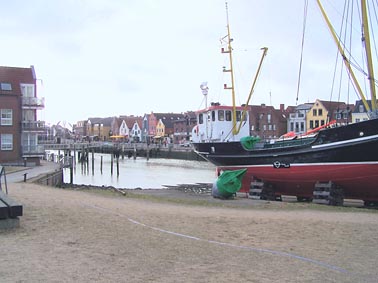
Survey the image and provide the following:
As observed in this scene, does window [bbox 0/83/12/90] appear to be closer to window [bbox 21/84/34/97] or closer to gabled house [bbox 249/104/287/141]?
window [bbox 21/84/34/97]

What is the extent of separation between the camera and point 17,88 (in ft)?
144

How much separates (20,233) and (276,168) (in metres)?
15.3

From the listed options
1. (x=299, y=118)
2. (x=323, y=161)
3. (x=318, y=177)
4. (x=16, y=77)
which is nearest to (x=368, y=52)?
(x=323, y=161)

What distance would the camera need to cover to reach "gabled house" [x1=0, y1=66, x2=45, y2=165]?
42125 mm

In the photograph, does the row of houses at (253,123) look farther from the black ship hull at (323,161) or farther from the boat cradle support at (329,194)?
the boat cradle support at (329,194)

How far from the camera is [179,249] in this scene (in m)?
7.57

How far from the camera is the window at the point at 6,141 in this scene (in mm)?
41831

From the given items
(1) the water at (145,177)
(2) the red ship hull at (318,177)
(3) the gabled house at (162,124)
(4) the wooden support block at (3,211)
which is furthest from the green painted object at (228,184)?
(3) the gabled house at (162,124)

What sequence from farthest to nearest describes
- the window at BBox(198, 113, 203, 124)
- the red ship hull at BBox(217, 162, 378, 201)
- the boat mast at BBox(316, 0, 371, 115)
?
the window at BBox(198, 113, 203, 124), the boat mast at BBox(316, 0, 371, 115), the red ship hull at BBox(217, 162, 378, 201)

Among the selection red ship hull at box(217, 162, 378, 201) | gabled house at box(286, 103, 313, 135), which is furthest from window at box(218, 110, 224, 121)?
gabled house at box(286, 103, 313, 135)

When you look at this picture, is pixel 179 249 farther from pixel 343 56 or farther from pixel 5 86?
pixel 5 86

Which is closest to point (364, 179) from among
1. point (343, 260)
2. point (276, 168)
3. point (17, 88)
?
point (276, 168)

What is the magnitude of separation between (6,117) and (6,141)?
7.51 ft

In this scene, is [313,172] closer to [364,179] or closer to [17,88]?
[364,179]
